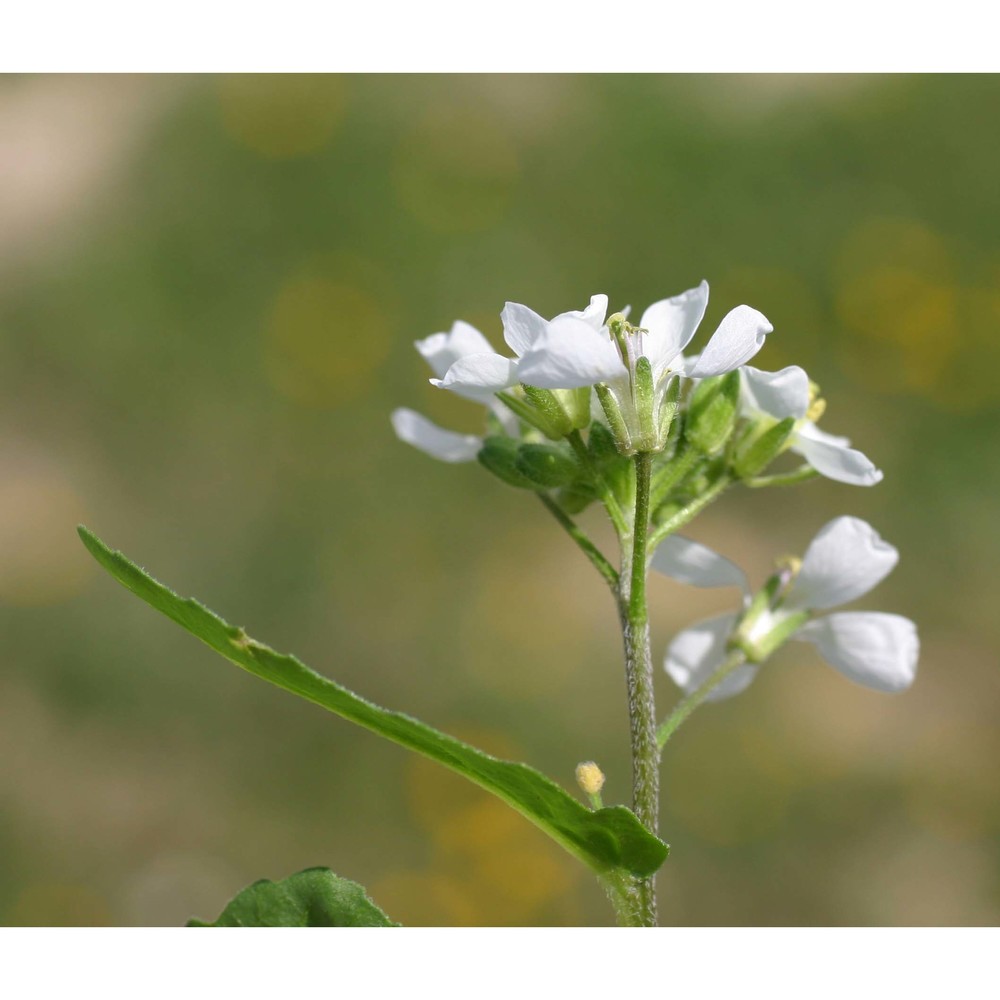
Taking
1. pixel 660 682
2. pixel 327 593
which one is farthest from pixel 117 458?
pixel 660 682

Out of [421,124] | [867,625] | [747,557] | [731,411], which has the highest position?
[421,124]

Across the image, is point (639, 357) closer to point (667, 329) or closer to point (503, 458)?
point (667, 329)

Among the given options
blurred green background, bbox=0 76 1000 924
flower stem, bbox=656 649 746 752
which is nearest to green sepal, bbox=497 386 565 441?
flower stem, bbox=656 649 746 752

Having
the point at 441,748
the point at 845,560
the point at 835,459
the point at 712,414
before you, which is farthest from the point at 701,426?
the point at 441,748

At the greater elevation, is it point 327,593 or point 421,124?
point 421,124

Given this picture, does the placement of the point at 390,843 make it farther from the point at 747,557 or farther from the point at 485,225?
the point at 485,225

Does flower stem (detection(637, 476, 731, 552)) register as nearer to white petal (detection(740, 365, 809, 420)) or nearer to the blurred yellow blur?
white petal (detection(740, 365, 809, 420))

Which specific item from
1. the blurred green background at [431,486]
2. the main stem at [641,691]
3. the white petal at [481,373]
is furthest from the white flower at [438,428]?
the blurred green background at [431,486]
